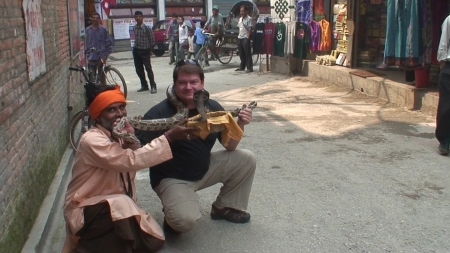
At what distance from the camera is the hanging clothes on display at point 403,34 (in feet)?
27.8

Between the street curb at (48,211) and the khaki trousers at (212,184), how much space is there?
0.93 m

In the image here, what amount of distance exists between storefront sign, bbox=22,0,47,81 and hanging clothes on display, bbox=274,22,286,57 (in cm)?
896

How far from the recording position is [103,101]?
3.48m

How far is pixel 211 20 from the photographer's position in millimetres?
17625

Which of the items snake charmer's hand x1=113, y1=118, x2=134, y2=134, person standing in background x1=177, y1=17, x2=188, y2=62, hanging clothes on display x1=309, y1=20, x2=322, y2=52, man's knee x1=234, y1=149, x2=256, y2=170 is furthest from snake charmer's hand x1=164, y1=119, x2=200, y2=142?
person standing in background x1=177, y1=17, x2=188, y2=62

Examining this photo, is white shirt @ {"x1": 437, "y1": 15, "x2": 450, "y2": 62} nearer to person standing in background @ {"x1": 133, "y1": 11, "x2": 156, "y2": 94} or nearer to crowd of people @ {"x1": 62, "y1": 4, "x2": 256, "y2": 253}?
crowd of people @ {"x1": 62, "y1": 4, "x2": 256, "y2": 253}

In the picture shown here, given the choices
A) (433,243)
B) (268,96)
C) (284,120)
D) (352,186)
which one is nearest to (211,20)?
(268,96)

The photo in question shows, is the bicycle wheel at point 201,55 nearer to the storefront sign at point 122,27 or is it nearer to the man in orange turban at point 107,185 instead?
the storefront sign at point 122,27

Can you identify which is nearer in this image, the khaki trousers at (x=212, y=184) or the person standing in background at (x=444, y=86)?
the khaki trousers at (x=212, y=184)

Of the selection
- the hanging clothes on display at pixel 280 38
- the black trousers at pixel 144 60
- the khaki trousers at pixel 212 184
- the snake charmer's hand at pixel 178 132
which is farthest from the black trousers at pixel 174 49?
the snake charmer's hand at pixel 178 132

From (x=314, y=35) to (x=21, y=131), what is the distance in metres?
9.90

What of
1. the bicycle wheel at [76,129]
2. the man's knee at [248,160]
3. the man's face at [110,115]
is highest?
the man's face at [110,115]

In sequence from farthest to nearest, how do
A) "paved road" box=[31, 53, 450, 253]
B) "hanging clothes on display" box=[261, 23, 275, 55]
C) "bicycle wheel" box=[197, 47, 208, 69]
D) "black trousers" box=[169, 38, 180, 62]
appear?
"black trousers" box=[169, 38, 180, 62] < "bicycle wheel" box=[197, 47, 208, 69] < "hanging clothes on display" box=[261, 23, 275, 55] < "paved road" box=[31, 53, 450, 253]

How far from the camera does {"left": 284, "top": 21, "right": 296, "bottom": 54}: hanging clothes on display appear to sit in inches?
526
